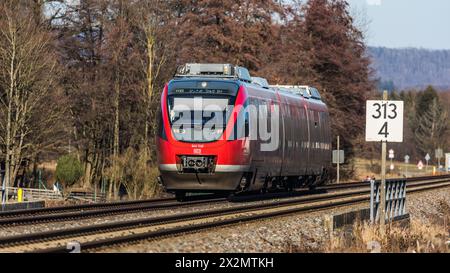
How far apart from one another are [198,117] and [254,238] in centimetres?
727

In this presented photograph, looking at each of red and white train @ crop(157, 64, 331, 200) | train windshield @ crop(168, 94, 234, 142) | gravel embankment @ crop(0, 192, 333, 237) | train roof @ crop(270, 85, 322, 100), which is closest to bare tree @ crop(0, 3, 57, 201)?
train roof @ crop(270, 85, 322, 100)

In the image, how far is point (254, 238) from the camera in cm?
1644

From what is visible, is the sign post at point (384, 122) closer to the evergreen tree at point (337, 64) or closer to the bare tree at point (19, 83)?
the bare tree at point (19, 83)

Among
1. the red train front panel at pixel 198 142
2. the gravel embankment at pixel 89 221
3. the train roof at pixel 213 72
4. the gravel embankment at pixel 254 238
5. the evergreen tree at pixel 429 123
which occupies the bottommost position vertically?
the gravel embankment at pixel 254 238

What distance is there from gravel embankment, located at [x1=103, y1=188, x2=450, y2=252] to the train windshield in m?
3.12

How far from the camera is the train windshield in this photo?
23328 mm

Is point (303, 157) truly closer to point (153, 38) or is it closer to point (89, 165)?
point (153, 38)

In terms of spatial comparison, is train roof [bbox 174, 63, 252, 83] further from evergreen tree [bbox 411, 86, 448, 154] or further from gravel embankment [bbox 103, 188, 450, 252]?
evergreen tree [bbox 411, 86, 448, 154]

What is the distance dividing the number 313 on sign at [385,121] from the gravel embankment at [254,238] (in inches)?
81.3

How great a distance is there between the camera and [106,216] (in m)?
20.2

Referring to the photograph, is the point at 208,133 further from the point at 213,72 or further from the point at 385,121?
the point at 385,121

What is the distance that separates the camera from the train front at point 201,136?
2336cm

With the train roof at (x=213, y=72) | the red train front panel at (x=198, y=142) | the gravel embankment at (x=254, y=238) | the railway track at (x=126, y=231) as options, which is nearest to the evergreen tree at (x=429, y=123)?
the train roof at (x=213, y=72)
